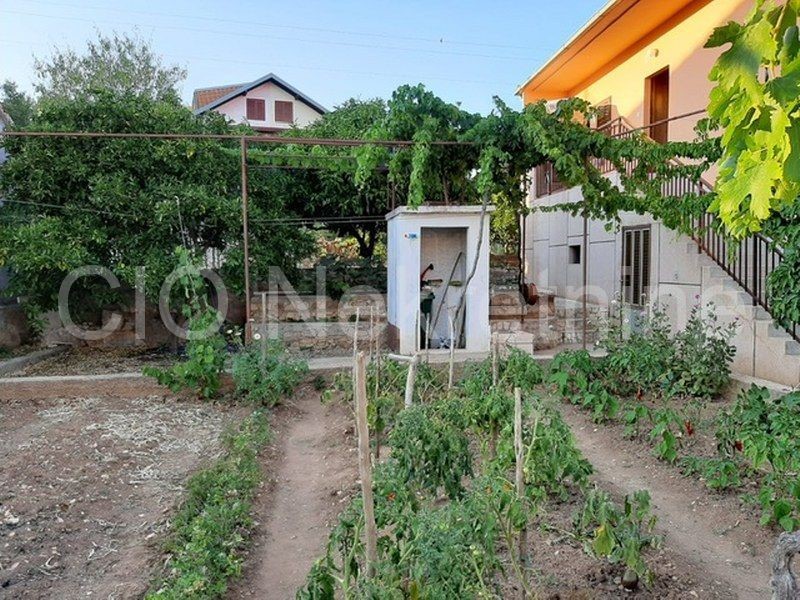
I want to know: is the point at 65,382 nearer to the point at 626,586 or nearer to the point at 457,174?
the point at 457,174

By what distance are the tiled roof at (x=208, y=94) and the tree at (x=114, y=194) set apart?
67.2 ft

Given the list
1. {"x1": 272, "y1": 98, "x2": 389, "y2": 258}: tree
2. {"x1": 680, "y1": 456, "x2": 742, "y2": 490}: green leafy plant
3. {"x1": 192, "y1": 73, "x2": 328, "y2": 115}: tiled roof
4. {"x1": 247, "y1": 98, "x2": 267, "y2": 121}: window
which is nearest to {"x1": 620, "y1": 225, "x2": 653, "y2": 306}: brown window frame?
A: {"x1": 272, "y1": 98, "x2": 389, "y2": 258}: tree

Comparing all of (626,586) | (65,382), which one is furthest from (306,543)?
(65,382)

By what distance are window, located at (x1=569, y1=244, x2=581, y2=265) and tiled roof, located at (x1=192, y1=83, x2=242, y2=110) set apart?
21.1 m

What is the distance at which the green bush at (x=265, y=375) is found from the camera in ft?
23.4

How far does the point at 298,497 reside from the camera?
16.0 feet

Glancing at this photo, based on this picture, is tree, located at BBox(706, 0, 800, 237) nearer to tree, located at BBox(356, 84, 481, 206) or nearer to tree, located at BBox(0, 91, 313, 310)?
tree, located at BBox(356, 84, 481, 206)

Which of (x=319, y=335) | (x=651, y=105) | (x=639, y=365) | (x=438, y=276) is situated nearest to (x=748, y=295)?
(x=639, y=365)

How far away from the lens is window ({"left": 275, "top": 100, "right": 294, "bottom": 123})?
26545 millimetres

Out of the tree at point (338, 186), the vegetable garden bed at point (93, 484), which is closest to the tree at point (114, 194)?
the tree at point (338, 186)

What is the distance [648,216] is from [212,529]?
850 centimetres

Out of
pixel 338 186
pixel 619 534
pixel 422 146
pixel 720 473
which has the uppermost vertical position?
pixel 338 186

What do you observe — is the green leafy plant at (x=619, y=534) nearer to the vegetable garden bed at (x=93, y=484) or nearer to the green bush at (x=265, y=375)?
the vegetable garden bed at (x=93, y=484)

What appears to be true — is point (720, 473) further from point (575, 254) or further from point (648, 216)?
point (575, 254)
